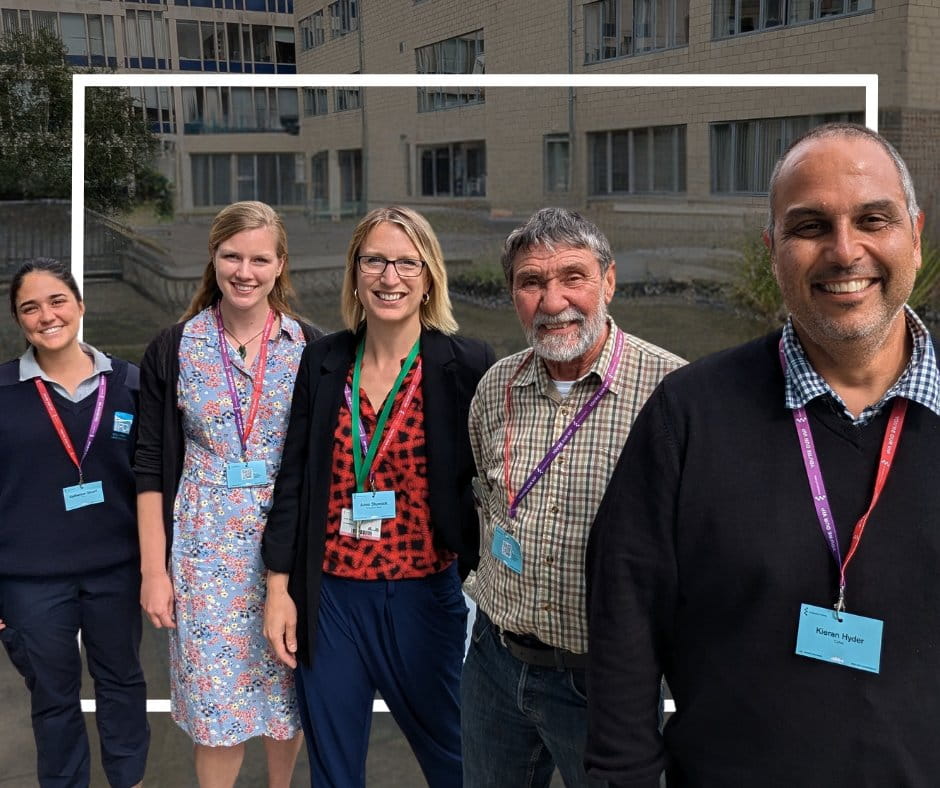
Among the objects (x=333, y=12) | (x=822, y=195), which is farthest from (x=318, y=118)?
(x=822, y=195)

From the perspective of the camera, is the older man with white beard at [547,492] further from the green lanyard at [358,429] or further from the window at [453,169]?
the window at [453,169]

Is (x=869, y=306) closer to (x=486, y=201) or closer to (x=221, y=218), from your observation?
(x=221, y=218)

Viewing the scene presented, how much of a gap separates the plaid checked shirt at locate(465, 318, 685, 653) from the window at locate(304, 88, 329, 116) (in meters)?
1.98

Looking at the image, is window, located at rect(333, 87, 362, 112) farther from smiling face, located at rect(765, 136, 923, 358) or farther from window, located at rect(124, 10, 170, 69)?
smiling face, located at rect(765, 136, 923, 358)

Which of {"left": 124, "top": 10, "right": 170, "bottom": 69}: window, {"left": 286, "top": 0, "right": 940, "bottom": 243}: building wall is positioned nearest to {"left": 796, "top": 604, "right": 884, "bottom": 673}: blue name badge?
{"left": 286, "top": 0, "right": 940, "bottom": 243}: building wall

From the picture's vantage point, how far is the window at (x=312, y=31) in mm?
3426

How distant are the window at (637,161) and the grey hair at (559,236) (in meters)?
1.78

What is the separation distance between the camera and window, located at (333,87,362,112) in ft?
10.8

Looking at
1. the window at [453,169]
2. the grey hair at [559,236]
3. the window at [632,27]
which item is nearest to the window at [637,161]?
the window at [632,27]

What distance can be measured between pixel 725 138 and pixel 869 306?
2.38 metres

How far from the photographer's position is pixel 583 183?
3506 millimetres

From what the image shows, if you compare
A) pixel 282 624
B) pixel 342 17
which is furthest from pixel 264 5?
pixel 282 624

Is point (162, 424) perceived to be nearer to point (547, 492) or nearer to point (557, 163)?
point (547, 492)

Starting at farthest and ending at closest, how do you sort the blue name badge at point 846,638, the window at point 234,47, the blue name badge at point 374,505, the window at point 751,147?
the window at point 234,47 → the window at point 751,147 → the blue name badge at point 374,505 → the blue name badge at point 846,638
